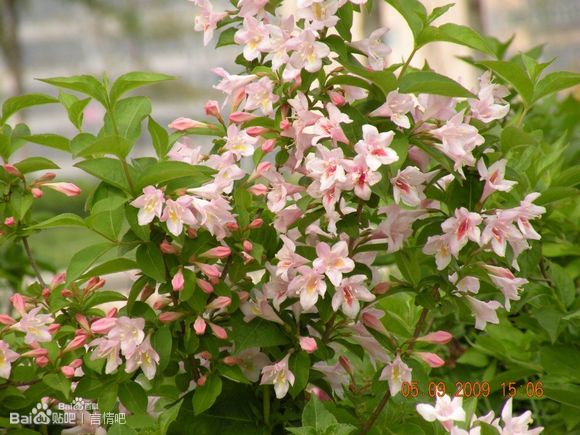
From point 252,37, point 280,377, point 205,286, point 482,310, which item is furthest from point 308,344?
point 252,37

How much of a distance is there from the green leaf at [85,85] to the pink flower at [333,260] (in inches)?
16.8

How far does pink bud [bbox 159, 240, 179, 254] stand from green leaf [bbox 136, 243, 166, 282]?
1cm

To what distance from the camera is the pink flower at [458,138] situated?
153cm

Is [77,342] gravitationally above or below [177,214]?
below

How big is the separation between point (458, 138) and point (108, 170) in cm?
54

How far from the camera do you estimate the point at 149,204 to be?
1.54 meters

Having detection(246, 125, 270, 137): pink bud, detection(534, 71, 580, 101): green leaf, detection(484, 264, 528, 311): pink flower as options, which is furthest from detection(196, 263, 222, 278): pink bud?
detection(534, 71, 580, 101): green leaf

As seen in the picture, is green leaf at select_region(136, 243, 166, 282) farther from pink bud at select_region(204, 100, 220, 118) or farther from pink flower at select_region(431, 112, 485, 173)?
pink flower at select_region(431, 112, 485, 173)

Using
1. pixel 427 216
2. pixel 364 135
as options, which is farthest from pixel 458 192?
pixel 364 135

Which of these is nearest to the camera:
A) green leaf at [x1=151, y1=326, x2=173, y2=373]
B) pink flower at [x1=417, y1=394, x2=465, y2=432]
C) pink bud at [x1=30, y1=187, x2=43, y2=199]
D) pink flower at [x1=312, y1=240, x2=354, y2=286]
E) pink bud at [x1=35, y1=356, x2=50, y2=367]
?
pink flower at [x1=417, y1=394, x2=465, y2=432]

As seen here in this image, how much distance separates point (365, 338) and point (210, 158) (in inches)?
15.9

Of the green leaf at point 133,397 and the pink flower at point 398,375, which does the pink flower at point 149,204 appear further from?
the pink flower at point 398,375

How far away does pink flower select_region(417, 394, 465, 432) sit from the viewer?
138cm

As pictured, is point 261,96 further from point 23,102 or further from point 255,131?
point 23,102
